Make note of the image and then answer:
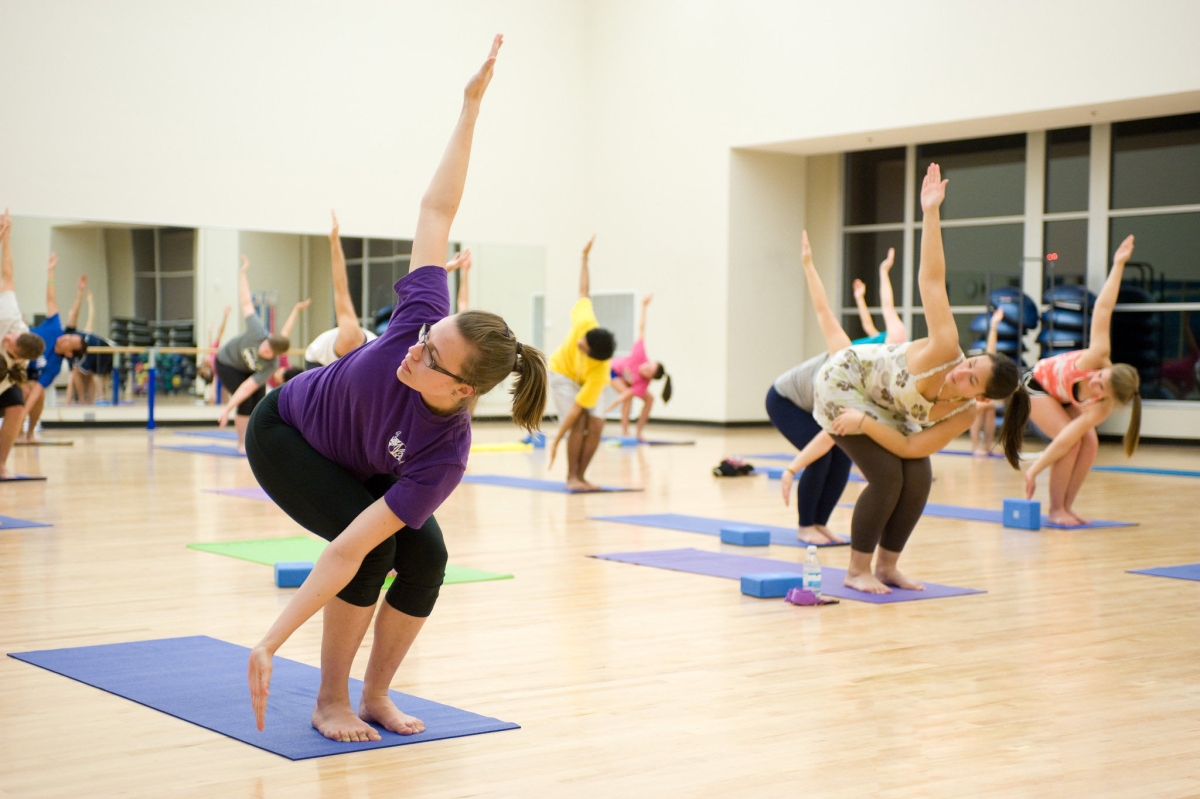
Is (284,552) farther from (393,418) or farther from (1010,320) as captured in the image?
(1010,320)

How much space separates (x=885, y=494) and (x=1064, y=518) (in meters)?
2.39

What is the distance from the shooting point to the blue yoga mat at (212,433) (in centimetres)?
1135

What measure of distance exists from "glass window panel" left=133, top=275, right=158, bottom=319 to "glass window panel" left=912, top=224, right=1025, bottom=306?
25.9 ft

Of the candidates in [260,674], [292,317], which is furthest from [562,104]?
[260,674]

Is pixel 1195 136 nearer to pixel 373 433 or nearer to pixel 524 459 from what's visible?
pixel 524 459

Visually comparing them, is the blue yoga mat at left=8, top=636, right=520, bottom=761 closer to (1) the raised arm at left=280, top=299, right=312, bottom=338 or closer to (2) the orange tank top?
(2) the orange tank top

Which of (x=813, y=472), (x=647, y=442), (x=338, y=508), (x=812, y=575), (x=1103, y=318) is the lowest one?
(x=647, y=442)

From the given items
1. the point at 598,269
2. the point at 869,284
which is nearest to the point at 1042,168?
the point at 869,284

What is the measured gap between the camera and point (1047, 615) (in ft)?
12.8

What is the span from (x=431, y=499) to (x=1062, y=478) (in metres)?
4.69

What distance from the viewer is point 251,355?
9250 mm

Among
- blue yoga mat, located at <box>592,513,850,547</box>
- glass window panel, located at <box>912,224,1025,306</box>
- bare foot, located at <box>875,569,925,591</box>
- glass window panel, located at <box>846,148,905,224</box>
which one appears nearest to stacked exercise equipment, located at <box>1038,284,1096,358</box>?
glass window panel, located at <box>912,224,1025,306</box>

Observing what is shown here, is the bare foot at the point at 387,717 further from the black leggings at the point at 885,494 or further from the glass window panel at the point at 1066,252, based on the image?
the glass window panel at the point at 1066,252

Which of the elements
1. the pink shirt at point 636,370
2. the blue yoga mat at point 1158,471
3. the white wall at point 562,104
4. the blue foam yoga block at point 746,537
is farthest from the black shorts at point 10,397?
the blue yoga mat at point 1158,471
